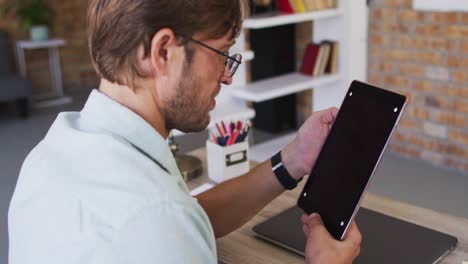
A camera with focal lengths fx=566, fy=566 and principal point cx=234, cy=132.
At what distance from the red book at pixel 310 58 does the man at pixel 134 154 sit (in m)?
2.40

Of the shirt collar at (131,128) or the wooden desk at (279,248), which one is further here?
the wooden desk at (279,248)

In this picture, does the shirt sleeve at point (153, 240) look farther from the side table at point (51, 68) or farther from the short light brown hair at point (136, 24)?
the side table at point (51, 68)

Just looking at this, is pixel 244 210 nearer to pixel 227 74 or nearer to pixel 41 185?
pixel 227 74

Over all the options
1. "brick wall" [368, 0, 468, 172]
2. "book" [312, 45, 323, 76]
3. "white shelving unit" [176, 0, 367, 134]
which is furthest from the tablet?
"brick wall" [368, 0, 468, 172]

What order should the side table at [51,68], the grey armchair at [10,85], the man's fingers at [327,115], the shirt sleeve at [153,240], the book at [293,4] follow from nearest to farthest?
the shirt sleeve at [153,240]
the man's fingers at [327,115]
the book at [293,4]
the grey armchair at [10,85]
the side table at [51,68]

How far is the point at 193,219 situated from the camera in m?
0.77

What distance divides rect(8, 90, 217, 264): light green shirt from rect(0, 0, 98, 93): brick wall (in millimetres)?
5084

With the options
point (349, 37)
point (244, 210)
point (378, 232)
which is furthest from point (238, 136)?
point (349, 37)

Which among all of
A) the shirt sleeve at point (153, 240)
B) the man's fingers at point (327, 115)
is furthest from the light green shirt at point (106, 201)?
the man's fingers at point (327, 115)

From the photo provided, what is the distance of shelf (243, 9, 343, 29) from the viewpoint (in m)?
2.88

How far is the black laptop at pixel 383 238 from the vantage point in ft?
3.59

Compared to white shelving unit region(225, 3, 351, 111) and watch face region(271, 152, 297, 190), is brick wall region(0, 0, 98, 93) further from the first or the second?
watch face region(271, 152, 297, 190)

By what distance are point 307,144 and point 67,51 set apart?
509 centimetres

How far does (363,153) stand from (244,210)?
1.11ft
